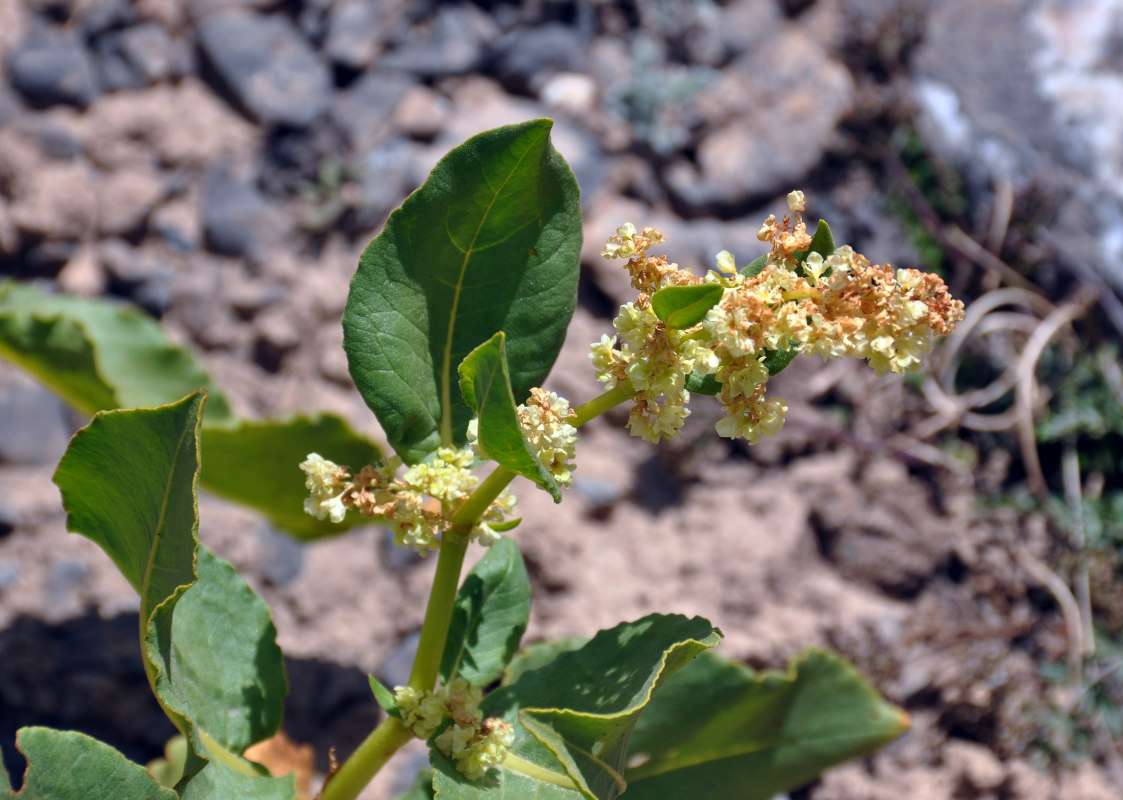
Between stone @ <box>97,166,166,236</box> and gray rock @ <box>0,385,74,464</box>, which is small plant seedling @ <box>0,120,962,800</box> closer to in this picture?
gray rock @ <box>0,385,74,464</box>

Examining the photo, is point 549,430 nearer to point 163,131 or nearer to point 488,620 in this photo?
point 488,620

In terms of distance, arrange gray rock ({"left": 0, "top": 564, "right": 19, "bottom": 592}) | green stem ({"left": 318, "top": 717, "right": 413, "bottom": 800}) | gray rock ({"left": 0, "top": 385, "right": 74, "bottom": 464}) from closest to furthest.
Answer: green stem ({"left": 318, "top": 717, "right": 413, "bottom": 800}) → gray rock ({"left": 0, "top": 564, "right": 19, "bottom": 592}) → gray rock ({"left": 0, "top": 385, "right": 74, "bottom": 464})

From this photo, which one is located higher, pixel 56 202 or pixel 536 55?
pixel 536 55

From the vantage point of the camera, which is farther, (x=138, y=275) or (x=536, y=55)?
(x=536, y=55)

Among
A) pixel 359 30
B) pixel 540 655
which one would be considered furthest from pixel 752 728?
pixel 359 30

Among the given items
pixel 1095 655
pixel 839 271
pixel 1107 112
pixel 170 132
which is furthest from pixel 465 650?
pixel 1107 112

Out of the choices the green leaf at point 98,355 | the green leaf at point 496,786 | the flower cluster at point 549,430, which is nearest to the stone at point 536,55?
the green leaf at point 98,355

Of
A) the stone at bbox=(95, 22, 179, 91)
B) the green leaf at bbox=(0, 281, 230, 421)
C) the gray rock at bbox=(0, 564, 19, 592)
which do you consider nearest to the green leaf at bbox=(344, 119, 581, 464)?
the green leaf at bbox=(0, 281, 230, 421)
